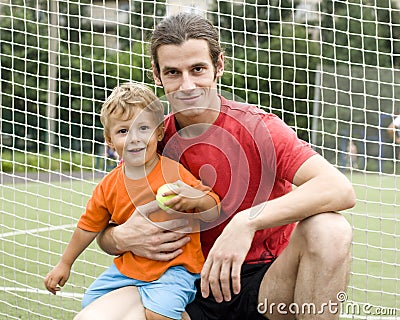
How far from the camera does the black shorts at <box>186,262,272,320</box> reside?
2273mm

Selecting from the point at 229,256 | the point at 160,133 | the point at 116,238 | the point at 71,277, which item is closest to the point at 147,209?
the point at 116,238

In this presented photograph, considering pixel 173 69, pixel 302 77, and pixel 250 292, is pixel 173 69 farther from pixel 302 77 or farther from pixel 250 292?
pixel 302 77

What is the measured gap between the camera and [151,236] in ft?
7.60

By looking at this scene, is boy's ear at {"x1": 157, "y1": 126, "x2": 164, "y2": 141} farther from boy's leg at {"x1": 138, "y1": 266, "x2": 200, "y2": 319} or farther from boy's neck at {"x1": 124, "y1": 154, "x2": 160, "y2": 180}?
boy's leg at {"x1": 138, "y1": 266, "x2": 200, "y2": 319}

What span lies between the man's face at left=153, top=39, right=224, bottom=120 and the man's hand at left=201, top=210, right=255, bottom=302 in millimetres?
406

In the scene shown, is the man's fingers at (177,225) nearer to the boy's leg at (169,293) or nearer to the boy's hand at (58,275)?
the boy's leg at (169,293)

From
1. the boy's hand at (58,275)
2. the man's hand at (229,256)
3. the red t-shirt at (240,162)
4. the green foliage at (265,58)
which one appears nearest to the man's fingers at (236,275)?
the man's hand at (229,256)

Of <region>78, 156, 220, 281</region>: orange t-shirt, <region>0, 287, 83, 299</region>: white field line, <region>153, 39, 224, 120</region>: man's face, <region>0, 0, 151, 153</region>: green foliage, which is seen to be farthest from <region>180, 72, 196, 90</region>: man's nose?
<region>0, 287, 83, 299</region>: white field line

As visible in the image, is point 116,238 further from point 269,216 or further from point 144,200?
point 269,216

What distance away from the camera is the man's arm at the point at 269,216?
6.88 feet

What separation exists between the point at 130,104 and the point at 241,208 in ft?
1.55

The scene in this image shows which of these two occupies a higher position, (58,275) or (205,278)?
(205,278)

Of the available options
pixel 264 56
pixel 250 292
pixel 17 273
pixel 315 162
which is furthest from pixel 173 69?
pixel 264 56

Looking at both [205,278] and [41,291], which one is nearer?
[205,278]
